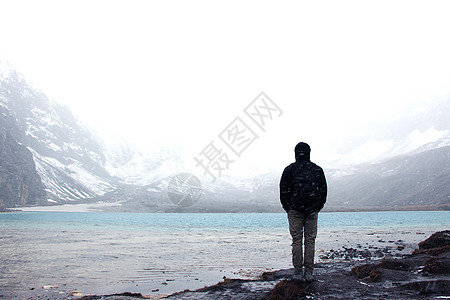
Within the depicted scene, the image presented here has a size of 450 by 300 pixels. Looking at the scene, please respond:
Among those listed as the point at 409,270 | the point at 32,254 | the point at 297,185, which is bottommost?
the point at 32,254

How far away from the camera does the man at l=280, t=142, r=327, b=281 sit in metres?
11.6

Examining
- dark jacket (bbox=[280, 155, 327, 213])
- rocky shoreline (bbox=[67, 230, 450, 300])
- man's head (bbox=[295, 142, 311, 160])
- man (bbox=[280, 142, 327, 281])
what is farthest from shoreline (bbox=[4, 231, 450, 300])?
man's head (bbox=[295, 142, 311, 160])

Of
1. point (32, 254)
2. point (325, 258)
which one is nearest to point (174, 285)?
point (325, 258)

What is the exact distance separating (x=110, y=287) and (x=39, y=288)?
158 inches

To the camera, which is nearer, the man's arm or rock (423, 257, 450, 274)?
the man's arm

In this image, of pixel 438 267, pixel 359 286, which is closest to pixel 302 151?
pixel 359 286

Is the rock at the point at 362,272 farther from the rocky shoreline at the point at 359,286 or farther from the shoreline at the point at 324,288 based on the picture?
the shoreline at the point at 324,288

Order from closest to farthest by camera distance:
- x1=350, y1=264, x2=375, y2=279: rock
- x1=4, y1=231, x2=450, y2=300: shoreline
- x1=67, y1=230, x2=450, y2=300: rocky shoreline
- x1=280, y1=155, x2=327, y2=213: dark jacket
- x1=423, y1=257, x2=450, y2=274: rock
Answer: x1=280, y1=155, x2=327, y2=213: dark jacket
x1=67, y1=230, x2=450, y2=300: rocky shoreline
x1=4, y1=231, x2=450, y2=300: shoreline
x1=423, y1=257, x2=450, y2=274: rock
x1=350, y1=264, x2=375, y2=279: rock

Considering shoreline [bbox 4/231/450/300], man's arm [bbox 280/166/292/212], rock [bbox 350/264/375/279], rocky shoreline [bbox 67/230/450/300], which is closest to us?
man's arm [bbox 280/166/292/212]

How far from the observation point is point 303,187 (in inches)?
458

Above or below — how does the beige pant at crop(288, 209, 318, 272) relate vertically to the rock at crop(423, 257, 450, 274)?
above

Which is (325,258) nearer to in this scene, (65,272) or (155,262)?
(155,262)

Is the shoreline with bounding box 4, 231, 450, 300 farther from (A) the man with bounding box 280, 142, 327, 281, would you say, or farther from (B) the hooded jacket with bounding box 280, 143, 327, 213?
(B) the hooded jacket with bounding box 280, 143, 327, 213

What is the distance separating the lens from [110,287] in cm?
2183
